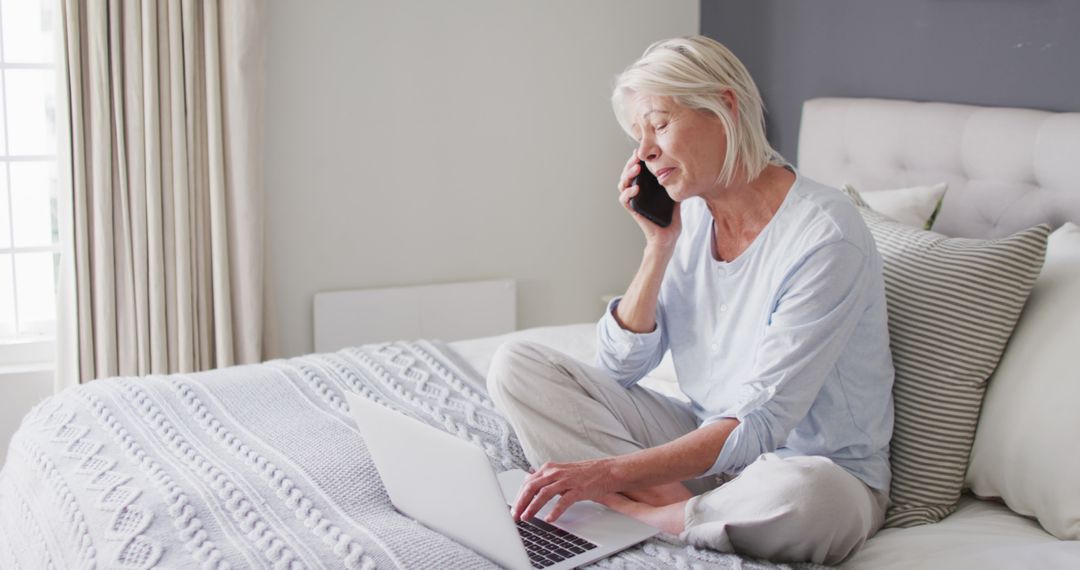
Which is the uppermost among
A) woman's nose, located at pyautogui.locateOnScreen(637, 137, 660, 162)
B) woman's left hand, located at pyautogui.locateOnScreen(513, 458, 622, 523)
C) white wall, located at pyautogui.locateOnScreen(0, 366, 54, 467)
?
woman's nose, located at pyautogui.locateOnScreen(637, 137, 660, 162)

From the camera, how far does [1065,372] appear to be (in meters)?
1.76

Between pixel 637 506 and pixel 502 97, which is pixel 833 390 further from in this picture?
pixel 502 97

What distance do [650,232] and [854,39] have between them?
1272 mm

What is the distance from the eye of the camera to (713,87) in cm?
177

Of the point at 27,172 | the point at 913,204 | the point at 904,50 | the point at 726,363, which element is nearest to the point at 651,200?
the point at 726,363

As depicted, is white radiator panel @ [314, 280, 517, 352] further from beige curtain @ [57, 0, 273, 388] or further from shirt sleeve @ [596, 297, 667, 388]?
shirt sleeve @ [596, 297, 667, 388]

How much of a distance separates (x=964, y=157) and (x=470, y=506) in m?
1.56

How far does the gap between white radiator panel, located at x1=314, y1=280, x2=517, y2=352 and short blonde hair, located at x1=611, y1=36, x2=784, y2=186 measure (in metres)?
1.75

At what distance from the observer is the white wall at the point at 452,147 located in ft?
10.8

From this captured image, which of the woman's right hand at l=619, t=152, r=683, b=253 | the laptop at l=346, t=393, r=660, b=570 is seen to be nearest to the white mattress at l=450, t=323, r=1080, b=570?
the laptop at l=346, t=393, r=660, b=570

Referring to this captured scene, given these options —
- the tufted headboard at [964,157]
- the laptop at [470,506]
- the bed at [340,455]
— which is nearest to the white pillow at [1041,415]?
the bed at [340,455]

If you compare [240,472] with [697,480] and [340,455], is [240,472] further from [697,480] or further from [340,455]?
[697,480]

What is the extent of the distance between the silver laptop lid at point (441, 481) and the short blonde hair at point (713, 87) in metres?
0.70

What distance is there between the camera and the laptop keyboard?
4.84 ft
